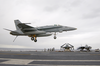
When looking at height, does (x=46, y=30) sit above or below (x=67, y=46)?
above

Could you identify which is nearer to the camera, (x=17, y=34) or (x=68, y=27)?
(x=68, y=27)

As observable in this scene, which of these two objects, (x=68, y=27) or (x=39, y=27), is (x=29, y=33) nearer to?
(x=39, y=27)

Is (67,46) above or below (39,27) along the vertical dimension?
below

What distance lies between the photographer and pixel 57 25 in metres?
31.4

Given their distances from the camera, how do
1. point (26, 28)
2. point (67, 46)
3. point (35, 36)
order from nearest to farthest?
point (26, 28), point (35, 36), point (67, 46)

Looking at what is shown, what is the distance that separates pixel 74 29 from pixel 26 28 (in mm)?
15288

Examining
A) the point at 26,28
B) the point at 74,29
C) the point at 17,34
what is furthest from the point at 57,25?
the point at 17,34

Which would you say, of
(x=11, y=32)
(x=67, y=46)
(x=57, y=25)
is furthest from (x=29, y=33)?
(x=67, y=46)

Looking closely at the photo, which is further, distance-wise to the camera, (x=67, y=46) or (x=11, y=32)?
(x=67, y=46)

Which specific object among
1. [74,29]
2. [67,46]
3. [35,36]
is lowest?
[67,46]

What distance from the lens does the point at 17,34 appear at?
112ft

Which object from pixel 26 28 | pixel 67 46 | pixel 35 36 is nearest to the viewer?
pixel 26 28

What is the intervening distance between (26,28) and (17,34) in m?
5.54

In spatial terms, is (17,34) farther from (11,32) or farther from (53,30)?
(53,30)
